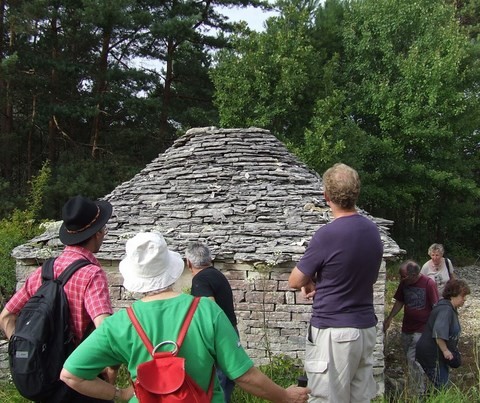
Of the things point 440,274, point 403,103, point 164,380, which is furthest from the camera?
point 403,103

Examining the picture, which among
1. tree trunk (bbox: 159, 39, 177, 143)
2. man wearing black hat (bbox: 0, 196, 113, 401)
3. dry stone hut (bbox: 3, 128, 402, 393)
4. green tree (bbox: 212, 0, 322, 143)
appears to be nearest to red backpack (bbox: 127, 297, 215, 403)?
man wearing black hat (bbox: 0, 196, 113, 401)

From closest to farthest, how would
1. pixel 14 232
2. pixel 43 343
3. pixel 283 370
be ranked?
pixel 43 343 < pixel 283 370 < pixel 14 232

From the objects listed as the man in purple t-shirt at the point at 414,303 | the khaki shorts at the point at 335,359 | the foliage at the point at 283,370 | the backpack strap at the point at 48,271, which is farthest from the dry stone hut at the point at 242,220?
the backpack strap at the point at 48,271

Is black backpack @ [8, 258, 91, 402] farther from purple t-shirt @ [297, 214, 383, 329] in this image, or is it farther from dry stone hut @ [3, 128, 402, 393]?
dry stone hut @ [3, 128, 402, 393]

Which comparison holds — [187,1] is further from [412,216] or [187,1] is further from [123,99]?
[412,216]

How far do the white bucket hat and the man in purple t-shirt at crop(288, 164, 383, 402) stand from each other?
1.02 metres

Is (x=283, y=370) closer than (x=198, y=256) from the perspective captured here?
No

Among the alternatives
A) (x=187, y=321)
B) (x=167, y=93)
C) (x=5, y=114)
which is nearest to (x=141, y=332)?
(x=187, y=321)

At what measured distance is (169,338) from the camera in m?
1.81

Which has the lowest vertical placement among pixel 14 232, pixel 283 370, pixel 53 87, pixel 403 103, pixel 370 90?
pixel 283 370

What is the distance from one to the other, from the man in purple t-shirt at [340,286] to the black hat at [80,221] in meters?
1.15

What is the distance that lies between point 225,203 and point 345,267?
→ 4.60 metres

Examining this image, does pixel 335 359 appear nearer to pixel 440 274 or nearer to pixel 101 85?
pixel 440 274

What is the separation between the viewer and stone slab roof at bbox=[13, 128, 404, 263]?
6.38 m
